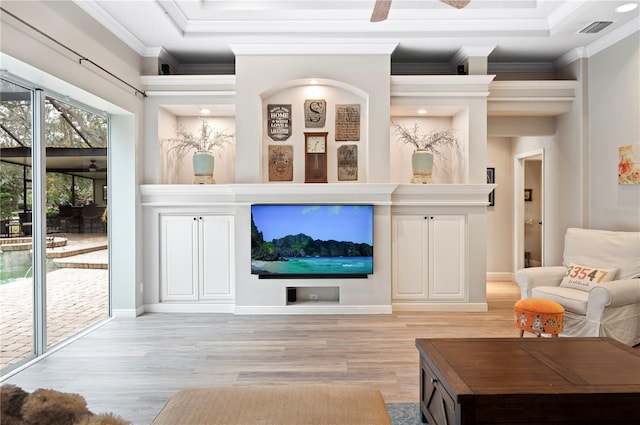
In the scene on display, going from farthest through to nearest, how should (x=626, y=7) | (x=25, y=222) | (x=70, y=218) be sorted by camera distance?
1. (x=70, y=218)
2. (x=626, y=7)
3. (x=25, y=222)

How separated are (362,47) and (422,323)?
10.0ft

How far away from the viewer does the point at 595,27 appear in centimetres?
407

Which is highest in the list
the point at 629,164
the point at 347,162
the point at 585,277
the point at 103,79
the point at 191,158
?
the point at 103,79

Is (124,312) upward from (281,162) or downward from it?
downward

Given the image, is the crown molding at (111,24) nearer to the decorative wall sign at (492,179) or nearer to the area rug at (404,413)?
the area rug at (404,413)

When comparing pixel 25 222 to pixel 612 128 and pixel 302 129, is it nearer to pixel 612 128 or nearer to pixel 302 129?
pixel 302 129

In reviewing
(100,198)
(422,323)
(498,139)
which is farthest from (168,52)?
(498,139)

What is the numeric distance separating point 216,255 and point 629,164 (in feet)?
14.7

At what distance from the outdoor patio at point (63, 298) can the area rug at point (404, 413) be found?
2806 millimetres

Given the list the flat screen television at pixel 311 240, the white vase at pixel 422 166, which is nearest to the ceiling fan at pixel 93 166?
the flat screen television at pixel 311 240

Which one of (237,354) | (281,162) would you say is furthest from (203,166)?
(237,354)

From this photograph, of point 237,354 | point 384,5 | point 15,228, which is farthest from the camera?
point 237,354

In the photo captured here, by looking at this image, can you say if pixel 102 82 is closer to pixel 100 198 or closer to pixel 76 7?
pixel 76 7

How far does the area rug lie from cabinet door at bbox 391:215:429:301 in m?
2.17
